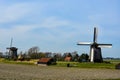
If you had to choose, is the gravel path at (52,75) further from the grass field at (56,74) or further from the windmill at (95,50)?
the windmill at (95,50)

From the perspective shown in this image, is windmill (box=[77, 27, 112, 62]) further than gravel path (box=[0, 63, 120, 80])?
Yes

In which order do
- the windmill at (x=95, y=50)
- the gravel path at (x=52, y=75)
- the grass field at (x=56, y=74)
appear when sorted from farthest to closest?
the windmill at (x=95, y=50)
the grass field at (x=56, y=74)
the gravel path at (x=52, y=75)

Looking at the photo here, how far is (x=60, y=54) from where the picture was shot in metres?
162

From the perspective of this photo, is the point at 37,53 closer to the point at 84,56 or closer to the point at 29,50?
the point at 29,50

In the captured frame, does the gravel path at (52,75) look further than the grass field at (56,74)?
No

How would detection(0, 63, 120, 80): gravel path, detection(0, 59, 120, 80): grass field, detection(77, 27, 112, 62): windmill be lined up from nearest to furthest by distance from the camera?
detection(0, 63, 120, 80): gravel path
detection(0, 59, 120, 80): grass field
detection(77, 27, 112, 62): windmill

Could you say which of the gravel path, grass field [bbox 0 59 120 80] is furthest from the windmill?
the gravel path

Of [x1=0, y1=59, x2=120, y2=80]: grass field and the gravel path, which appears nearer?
the gravel path

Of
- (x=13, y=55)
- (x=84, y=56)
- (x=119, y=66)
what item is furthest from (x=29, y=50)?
(x=119, y=66)

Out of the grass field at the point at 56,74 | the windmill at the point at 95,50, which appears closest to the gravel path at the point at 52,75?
the grass field at the point at 56,74

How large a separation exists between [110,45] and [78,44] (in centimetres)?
1185

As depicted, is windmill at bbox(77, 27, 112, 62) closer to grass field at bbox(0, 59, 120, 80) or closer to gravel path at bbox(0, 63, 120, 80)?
grass field at bbox(0, 59, 120, 80)

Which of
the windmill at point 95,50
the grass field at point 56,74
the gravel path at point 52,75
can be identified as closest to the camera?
the gravel path at point 52,75

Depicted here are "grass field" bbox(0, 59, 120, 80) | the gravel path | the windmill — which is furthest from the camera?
the windmill
